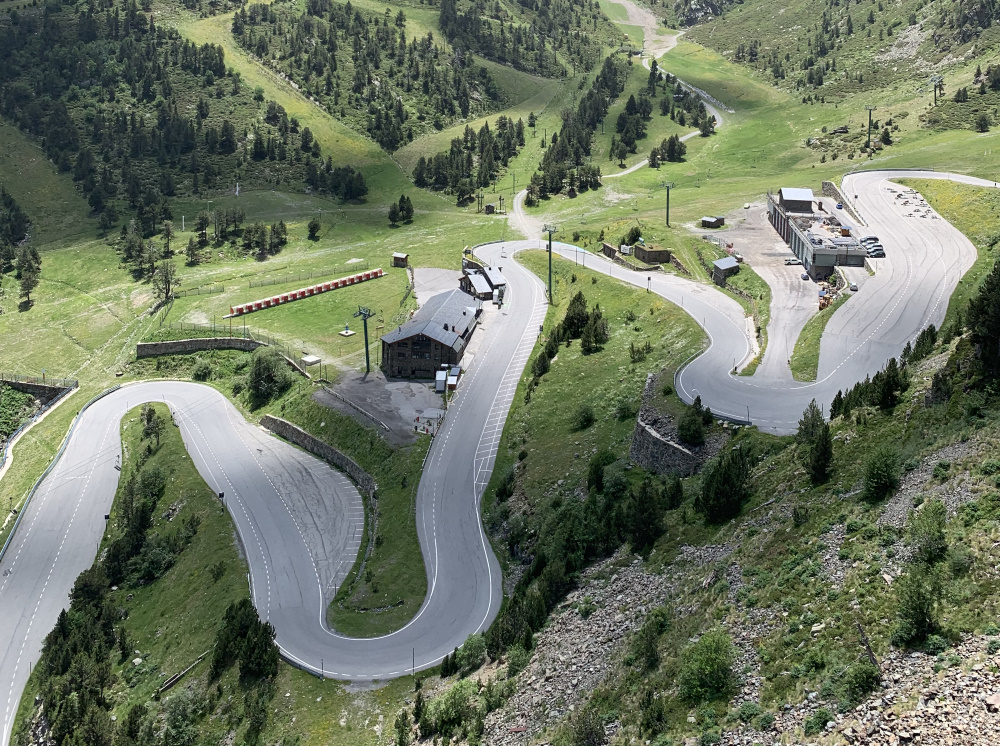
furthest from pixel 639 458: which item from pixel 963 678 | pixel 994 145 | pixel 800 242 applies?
pixel 994 145

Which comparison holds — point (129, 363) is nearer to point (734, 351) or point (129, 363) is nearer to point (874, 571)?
point (734, 351)

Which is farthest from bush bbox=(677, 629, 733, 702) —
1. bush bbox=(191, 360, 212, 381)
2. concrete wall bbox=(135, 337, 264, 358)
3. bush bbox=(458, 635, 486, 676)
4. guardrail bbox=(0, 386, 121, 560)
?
concrete wall bbox=(135, 337, 264, 358)

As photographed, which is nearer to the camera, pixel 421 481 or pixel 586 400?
pixel 421 481

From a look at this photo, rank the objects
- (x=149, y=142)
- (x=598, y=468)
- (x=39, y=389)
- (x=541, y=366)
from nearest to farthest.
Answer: (x=598, y=468) → (x=541, y=366) → (x=39, y=389) → (x=149, y=142)

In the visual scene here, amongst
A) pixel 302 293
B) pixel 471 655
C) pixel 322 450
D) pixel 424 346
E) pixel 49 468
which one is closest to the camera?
pixel 471 655

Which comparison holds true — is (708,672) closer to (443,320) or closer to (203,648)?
(203,648)

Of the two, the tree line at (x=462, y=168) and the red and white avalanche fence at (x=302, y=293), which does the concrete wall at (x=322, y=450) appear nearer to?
the red and white avalanche fence at (x=302, y=293)

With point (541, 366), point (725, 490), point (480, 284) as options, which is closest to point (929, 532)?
point (725, 490)
